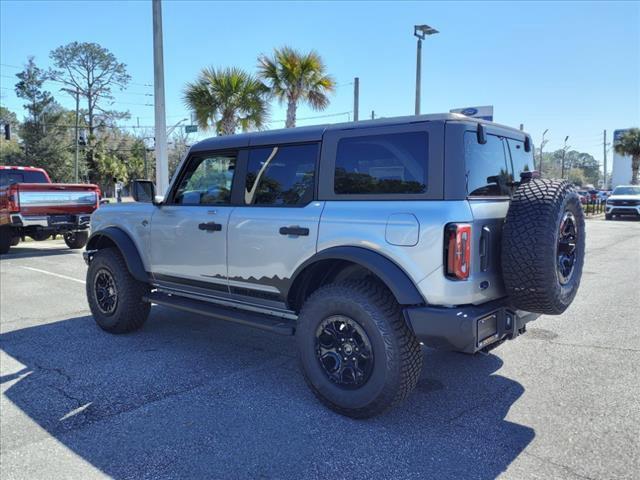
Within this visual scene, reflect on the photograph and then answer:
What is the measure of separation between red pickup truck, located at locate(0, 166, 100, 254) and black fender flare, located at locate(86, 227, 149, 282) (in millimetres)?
7191

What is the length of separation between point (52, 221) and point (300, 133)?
1000 cm

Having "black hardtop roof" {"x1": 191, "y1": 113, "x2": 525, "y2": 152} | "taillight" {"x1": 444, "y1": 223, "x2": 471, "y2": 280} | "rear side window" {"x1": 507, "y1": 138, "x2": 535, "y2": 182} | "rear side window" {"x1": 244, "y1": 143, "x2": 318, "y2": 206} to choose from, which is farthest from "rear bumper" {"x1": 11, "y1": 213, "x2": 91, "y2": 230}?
"taillight" {"x1": 444, "y1": 223, "x2": 471, "y2": 280}

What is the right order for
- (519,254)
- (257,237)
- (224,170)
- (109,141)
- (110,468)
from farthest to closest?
(109,141) < (224,170) < (257,237) < (519,254) < (110,468)

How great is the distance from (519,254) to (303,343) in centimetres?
159

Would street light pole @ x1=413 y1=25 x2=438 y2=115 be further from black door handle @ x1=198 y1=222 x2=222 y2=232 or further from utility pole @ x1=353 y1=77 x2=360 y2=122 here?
black door handle @ x1=198 y1=222 x2=222 y2=232

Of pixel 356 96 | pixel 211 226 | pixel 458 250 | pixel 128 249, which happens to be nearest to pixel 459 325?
pixel 458 250

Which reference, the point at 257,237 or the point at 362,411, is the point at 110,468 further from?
the point at 257,237

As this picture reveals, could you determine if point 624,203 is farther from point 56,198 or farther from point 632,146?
point 56,198

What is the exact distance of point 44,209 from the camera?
11836mm

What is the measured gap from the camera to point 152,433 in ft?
10.7

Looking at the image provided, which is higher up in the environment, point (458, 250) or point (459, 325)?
point (458, 250)

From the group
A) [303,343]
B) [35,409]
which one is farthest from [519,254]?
[35,409]

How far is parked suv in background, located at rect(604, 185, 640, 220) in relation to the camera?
77.5 ft

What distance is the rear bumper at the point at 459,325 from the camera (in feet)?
9.96
